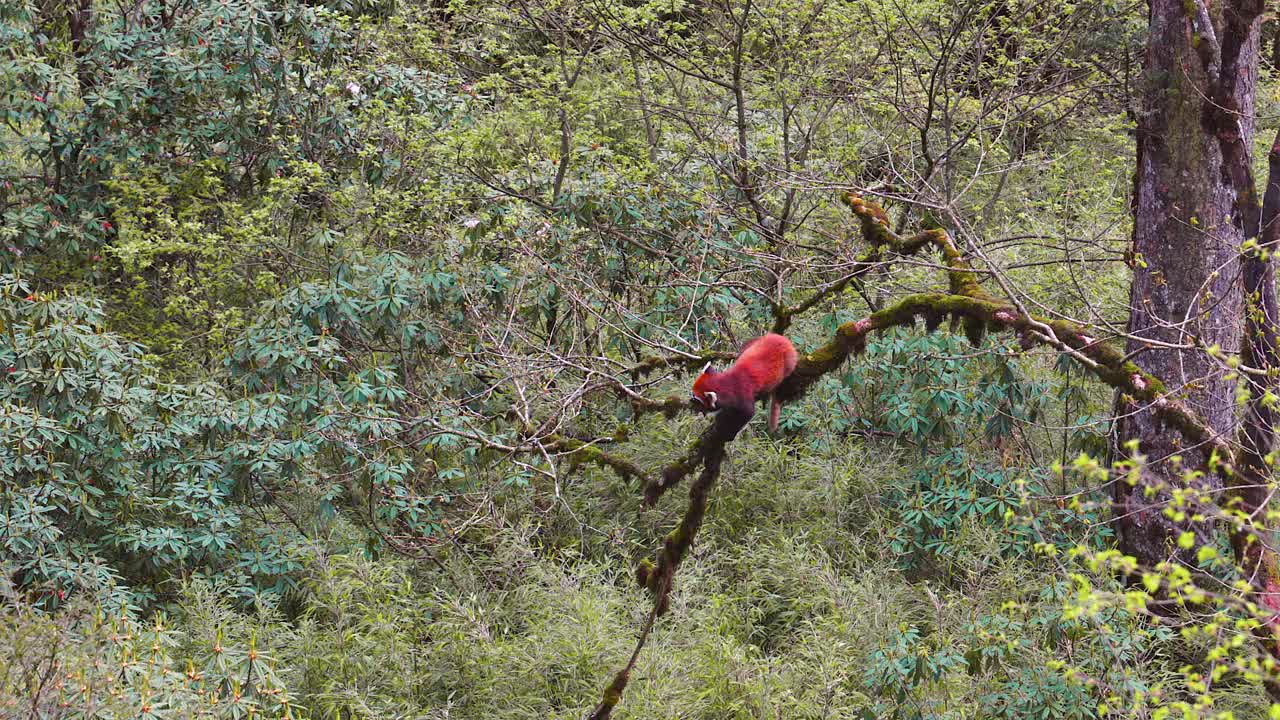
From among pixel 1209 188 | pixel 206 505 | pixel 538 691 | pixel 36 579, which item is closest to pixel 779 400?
pixel 538 691

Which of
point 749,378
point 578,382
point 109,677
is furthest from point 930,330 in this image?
point 109,677

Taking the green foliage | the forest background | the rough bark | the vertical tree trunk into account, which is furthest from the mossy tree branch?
the green foliage

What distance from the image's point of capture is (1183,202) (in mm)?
5758

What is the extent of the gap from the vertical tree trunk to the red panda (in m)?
2.45

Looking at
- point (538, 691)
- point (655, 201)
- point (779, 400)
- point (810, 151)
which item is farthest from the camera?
point (810, 151)

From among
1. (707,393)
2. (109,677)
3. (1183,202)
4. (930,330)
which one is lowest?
(109,677)

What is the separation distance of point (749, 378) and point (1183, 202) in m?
3.21

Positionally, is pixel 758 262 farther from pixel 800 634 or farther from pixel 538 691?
pixel 538 691

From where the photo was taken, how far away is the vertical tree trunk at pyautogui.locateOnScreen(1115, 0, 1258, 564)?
5668 mm

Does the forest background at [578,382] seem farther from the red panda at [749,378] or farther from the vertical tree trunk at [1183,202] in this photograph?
the red panda at [749,378]

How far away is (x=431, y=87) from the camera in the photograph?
7.85 metres

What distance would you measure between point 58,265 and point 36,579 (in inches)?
114

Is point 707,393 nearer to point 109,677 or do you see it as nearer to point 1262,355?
point 1262,355

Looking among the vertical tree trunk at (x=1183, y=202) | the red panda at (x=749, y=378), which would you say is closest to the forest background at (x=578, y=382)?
the vertical tree trunk at (x=1183, y=202)
